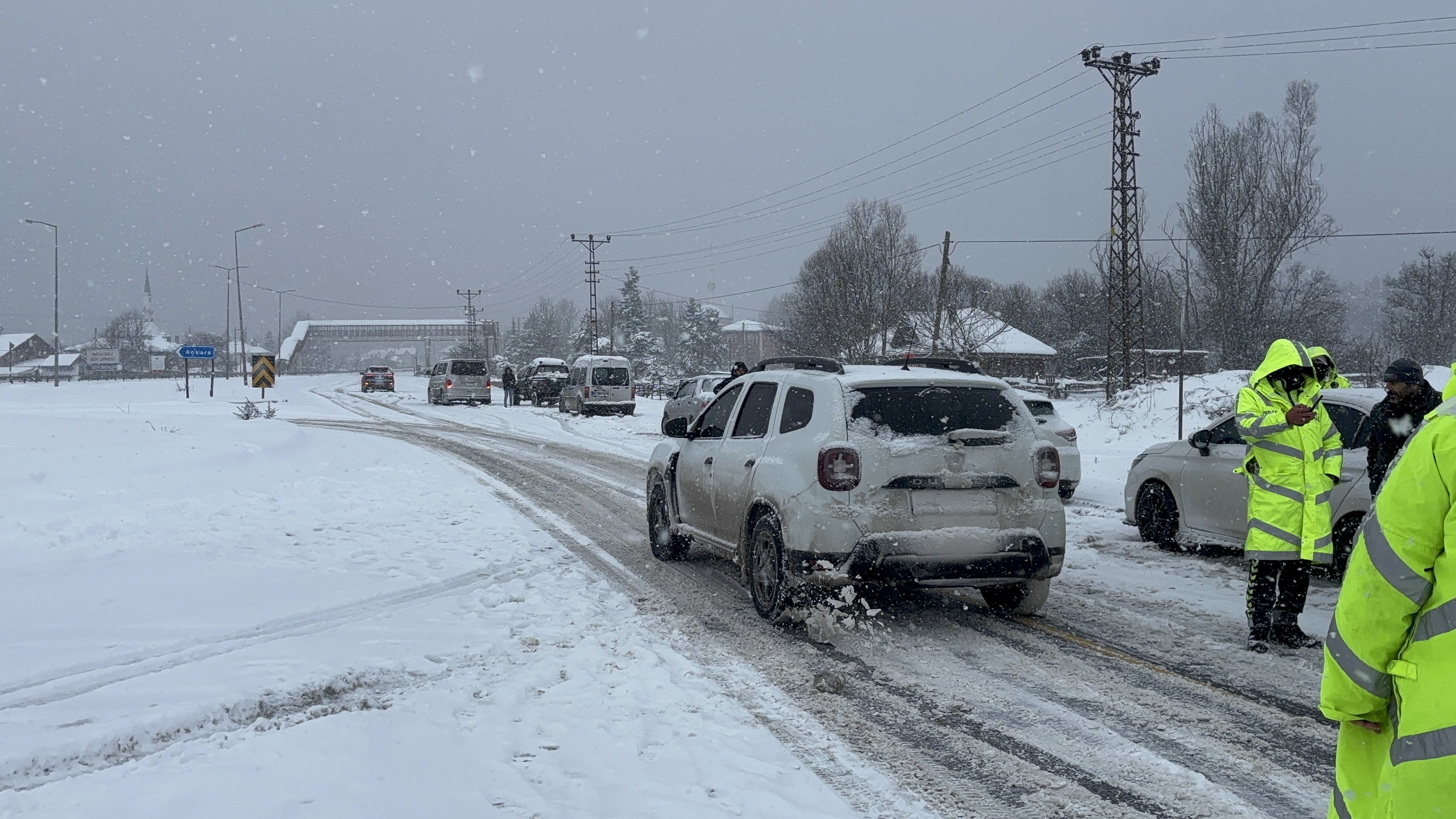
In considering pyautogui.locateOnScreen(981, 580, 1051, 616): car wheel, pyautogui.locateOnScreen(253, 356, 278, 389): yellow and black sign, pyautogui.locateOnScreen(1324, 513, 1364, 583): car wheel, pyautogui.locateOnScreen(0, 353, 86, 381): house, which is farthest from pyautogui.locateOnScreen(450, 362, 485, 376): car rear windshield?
pyautogui.locateOnScreen(0, 353, 86, 381): house

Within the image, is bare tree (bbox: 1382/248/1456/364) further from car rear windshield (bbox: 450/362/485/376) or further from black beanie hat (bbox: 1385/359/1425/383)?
black beanie hat (bbox: 1385/359/1425/383)

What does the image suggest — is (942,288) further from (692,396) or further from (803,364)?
(803,364)

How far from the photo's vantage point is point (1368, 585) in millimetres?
1991

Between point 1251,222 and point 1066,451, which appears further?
point 1251,222

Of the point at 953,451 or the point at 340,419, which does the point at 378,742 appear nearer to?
the point at 953,451

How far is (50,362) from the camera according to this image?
101 meters

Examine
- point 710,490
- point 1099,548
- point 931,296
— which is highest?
point 931,296

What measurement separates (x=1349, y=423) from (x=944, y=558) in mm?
4155

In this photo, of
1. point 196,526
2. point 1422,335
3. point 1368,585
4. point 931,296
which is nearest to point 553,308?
point 931,296

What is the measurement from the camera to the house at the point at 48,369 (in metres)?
87.2

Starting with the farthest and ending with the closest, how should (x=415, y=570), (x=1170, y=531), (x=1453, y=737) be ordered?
(x=1170, y=531)
(x=415, y=570)
(x=1453, y=737)

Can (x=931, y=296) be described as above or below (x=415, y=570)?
above

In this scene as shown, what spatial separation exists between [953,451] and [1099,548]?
169 inches

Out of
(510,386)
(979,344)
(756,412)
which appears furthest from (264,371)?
(756,412)
